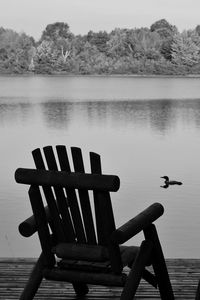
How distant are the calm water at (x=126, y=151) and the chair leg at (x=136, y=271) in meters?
Answer: 3.30

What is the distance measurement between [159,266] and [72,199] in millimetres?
543

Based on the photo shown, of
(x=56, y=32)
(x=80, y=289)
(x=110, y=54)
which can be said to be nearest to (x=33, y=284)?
(x=80, y=289)

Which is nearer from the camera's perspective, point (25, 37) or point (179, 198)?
point (179, 198)

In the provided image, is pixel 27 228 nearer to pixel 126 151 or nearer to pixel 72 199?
pixel 72 199

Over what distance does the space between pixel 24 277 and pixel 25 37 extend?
75.6 metres

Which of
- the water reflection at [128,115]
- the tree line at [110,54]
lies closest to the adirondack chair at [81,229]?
the water reflection at [128,115]

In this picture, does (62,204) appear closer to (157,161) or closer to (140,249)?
(140,249)

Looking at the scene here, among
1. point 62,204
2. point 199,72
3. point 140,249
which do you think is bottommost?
point 199,72

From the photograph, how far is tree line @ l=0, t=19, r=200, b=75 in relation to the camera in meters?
71.2

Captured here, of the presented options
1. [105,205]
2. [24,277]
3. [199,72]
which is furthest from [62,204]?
[199,72]

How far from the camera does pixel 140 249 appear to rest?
328 cm

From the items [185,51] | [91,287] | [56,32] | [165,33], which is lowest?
[185,51]

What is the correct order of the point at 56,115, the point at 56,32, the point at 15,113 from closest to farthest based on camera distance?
the point at 56,115 < the point at 15,113 < the point at 56,32

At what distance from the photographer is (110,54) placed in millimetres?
72312
